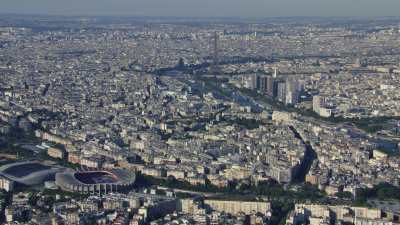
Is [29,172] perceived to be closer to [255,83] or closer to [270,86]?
[270,86]

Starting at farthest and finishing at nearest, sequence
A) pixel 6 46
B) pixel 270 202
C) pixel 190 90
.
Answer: pixel 6 46 < pixel 190 90 < pixel 270 202

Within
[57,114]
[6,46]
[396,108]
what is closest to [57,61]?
[6,46]

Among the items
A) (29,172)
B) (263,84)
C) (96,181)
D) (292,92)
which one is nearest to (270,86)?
(263,84)

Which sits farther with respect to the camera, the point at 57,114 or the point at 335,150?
the point at 57,114

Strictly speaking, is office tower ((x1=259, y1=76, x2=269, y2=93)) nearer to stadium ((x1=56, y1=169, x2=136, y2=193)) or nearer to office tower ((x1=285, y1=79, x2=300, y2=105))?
office tower ((x1=285, y1=79, x2=300, y2=105))

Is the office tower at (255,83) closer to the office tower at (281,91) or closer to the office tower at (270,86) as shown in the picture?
the office tower at (270,86)

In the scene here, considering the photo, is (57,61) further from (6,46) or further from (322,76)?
(322,76)
